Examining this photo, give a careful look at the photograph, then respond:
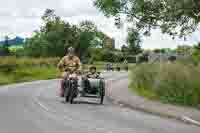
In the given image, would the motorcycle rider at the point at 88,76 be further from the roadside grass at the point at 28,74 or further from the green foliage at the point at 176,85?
the roadside grass at the point at 28,74

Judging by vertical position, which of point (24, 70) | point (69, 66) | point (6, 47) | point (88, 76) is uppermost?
point (6, 47)

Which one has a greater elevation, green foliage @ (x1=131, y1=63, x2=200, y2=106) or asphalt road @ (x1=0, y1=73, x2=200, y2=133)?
green foliage @ (x1=131, y1=63, x2=200, y2=106)

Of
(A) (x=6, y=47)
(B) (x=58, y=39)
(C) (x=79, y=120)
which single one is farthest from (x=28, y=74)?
(B) (x=58, y=39)

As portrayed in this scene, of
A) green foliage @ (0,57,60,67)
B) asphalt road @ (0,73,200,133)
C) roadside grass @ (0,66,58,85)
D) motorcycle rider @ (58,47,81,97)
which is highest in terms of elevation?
motorcycle rider @ (58,47,81,97)

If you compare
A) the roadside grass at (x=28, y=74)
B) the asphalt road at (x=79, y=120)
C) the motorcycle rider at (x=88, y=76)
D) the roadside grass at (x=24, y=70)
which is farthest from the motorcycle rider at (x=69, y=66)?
the roadside grass at (x=24, y=70)

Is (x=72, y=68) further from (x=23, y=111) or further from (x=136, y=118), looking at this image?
(x=136, y=118)

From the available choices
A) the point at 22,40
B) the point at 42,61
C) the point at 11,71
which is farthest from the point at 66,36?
the point at 11,71

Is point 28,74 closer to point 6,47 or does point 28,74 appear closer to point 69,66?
point 69,66

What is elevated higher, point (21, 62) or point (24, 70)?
point (21, 62)

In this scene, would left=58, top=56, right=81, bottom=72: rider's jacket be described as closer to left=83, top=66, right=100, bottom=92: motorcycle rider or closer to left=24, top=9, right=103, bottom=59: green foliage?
left=83, top=66, right=100, bottom=92: motorcycle rider

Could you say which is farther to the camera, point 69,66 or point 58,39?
point 58,39

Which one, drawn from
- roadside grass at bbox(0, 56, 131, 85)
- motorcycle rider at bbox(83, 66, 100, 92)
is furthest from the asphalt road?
roadside grass at bbox(0, 56, 131, 85)

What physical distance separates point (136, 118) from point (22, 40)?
A: 9728cm

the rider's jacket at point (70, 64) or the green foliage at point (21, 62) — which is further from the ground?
the rider's jacket at point (70, 64)
